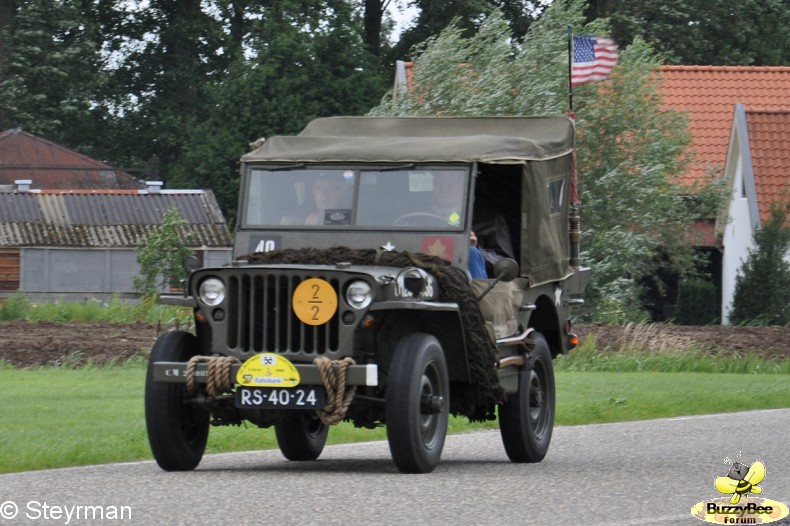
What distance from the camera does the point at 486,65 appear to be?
35594mm

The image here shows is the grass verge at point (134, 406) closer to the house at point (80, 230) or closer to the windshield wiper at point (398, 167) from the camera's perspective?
the windshield wiper at point (398, 167)

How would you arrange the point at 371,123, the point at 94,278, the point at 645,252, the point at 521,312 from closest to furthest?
the point at 521,312 < the point at 371,123 < the point at 645,252 < the point at 94,278

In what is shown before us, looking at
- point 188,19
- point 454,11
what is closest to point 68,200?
point 188,19

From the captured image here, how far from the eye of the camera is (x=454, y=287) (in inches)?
438

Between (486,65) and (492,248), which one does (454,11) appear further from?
(492,248)

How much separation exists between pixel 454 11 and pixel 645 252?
2583 cm

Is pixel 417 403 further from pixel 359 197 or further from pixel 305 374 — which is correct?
pixel 359 197

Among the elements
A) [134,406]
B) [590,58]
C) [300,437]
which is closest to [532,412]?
[300,437]

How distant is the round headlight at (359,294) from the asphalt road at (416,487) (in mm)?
1062

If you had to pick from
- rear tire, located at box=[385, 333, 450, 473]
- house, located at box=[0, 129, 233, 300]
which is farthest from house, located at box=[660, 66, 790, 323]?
rear tire, located at box=[385, 333, 450, 473]

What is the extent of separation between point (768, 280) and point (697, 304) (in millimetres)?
5928

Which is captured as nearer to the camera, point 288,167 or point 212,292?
point 212,292

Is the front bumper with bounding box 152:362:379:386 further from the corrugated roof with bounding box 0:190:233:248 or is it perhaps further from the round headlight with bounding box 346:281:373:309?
the corrugated roof with bounding box 0:190:233:248

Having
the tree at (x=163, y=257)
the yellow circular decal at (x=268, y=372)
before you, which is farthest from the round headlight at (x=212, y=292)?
the tree at (x=163, y=257)
